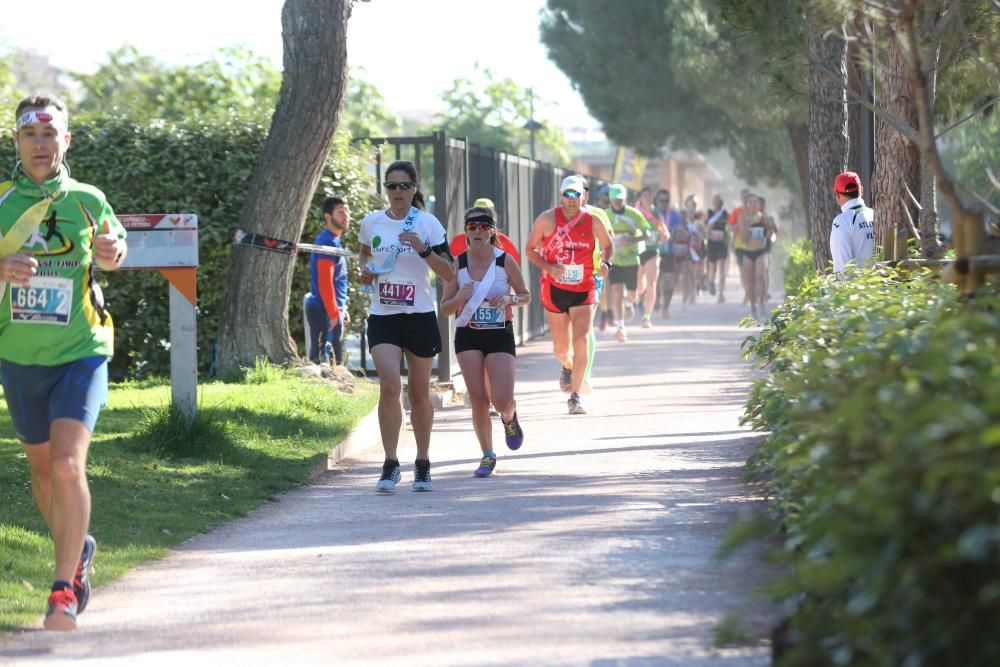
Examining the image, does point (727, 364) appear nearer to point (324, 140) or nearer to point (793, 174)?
point (324, 140)

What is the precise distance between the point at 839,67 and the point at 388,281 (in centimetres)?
530

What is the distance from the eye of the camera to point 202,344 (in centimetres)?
1636

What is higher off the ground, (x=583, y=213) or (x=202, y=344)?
(x=583, y=213)

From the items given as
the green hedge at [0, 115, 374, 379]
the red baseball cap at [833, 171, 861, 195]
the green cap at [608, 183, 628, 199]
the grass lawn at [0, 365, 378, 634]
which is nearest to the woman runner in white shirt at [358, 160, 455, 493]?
the grass lawn at [0, 365, 378, 634]

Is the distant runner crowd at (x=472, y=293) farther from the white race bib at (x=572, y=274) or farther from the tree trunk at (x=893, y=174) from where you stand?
the tree trunk at (x=893, y=174)

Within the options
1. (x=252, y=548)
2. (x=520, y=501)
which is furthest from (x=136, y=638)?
(x=520, y=501)

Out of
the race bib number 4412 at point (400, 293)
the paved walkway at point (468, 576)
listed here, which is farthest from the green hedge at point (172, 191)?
the race bib number 4412 at point (400, 293)

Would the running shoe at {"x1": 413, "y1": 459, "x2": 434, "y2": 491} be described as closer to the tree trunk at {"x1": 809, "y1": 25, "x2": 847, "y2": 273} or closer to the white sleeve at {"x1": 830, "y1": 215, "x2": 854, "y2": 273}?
the white sleeve at {"x1": 830, "y1": 215, "x2": 854, "y2": 273}

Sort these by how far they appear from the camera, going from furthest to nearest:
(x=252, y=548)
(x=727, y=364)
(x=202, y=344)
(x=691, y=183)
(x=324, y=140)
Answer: (x=691, y=183)
(x=727, y=364)
(x=202, y=344)
(x=324, y=140)
(x=252, y=548)

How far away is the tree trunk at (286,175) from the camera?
14484mm

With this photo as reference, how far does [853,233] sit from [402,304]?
4.37 metres

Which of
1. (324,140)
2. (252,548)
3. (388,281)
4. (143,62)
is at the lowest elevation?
(252,548)

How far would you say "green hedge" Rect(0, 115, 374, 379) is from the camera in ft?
53.1

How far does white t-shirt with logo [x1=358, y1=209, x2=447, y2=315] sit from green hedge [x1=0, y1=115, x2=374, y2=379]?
6176 mm
